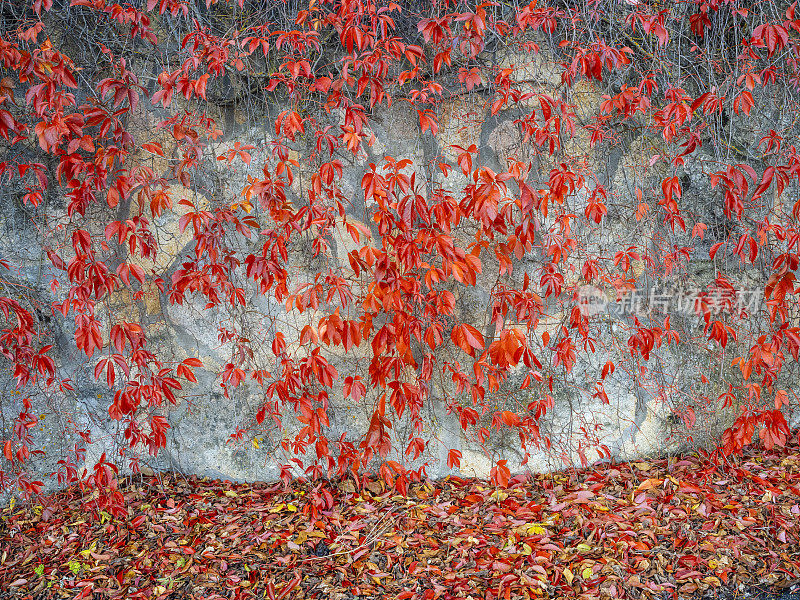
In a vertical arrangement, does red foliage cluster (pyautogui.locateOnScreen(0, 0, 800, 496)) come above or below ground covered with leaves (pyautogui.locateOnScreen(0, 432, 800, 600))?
above

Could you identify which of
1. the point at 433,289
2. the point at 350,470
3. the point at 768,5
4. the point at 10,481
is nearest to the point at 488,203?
the point at 433,289

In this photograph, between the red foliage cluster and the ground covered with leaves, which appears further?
the red foliage cluster

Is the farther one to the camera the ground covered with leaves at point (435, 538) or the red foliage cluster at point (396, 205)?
the red foliage cluster at point (396, 205)

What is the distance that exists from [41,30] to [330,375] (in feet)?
5.97

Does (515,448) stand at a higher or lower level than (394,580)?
higher

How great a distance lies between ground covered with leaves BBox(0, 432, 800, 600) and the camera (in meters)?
1.90

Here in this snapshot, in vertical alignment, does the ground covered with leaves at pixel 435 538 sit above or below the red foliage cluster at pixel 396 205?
below

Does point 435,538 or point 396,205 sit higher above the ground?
point 396,205

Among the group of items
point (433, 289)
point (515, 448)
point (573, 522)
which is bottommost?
point (573, 522)

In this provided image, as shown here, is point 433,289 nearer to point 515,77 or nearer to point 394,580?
point 515,77

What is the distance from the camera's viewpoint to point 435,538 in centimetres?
213

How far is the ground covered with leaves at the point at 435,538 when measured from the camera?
1.90 metres

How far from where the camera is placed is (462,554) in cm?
203

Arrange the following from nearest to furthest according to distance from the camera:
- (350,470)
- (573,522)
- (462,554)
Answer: (462,554)
(573,522)
(350,470)
